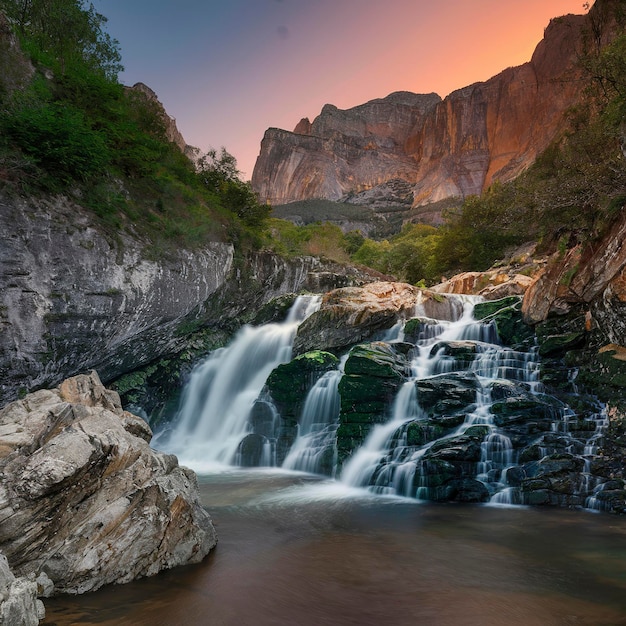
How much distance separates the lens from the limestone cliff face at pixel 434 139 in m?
74.6

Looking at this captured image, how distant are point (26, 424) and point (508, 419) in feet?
32.3

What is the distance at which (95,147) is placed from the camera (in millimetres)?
11406

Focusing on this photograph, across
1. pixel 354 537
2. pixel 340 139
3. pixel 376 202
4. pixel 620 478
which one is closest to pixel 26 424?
pixel 354 537

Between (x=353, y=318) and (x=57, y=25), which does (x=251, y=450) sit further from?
(x=57, y=25)

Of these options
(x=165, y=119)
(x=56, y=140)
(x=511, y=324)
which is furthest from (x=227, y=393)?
(x=165, y=119)

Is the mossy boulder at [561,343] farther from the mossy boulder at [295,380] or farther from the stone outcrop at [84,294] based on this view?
the stone outcrop at [84,294]

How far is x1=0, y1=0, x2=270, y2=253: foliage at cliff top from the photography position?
10.7 m

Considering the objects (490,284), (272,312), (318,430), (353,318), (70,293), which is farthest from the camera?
(490,284)

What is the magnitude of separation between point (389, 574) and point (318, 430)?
783 cm

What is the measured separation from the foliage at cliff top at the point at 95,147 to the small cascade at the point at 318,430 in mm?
7487

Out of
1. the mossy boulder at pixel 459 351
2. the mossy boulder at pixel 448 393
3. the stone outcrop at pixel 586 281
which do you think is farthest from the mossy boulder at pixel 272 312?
the stone outcrop at pixel 586 281

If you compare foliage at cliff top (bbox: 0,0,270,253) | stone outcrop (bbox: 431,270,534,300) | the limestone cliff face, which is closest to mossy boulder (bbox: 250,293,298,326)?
foliage at cliff top (bbox: 0,0,270,253)

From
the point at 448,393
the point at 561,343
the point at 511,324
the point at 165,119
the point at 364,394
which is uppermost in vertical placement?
the point at 165,119

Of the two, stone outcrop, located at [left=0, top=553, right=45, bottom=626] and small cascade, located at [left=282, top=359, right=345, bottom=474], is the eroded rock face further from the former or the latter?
small cascade, located at [left=282, top=359, right=345, bottom=474]
